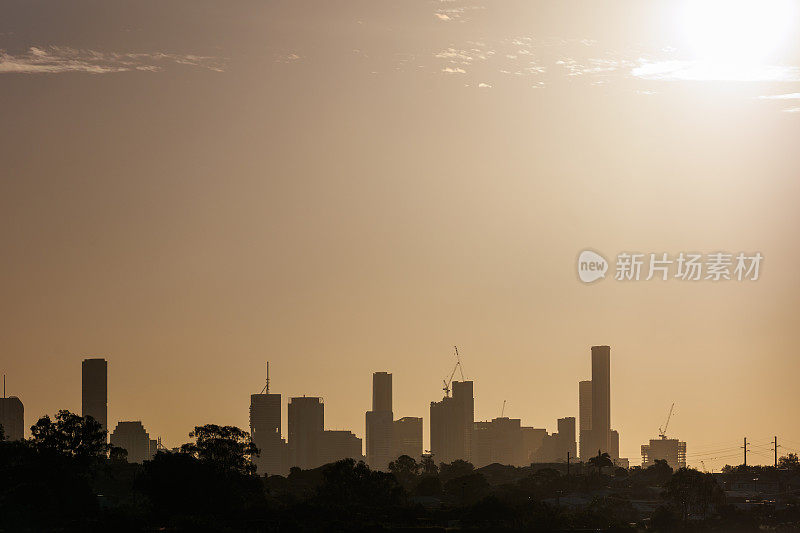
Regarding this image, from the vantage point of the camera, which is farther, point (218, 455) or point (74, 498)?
point (218, 455)

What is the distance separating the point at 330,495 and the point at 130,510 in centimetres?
4575

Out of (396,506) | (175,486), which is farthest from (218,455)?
(396,506)

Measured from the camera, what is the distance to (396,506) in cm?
19375

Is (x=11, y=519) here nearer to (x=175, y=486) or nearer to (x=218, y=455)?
(x=175, y=486)

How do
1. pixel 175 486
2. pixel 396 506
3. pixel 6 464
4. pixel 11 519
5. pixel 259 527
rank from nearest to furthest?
pixel 11 519 → pixel 259 527 → pixel 6 464 → pixel 175 486 → pixel 396 506

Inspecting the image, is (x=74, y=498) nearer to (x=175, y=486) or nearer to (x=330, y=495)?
(x=175, y=486)

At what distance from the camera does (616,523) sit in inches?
7820

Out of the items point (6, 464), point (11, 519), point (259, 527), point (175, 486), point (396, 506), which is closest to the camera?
point (11, 519)

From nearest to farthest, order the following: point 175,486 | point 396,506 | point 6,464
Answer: point 6,464 → point 175,486 → point 396,506

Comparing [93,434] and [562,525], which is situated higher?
[93,434]

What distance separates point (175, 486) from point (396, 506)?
113 ft

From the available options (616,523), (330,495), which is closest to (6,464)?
(330,495)

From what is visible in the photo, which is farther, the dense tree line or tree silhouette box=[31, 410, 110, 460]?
tree silhouette box=[31, 410, 110, 460]

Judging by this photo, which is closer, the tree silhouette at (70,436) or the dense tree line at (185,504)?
the dense tree line at (185,504)
